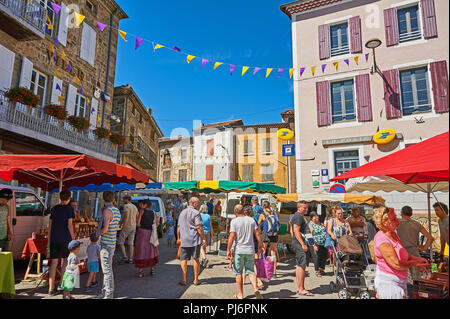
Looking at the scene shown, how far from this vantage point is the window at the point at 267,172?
1054 inches

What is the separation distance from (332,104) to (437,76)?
4.17 meters

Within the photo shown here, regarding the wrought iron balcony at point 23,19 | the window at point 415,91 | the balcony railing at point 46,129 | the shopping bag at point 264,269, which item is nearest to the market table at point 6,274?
the shopping bag at point 264,269

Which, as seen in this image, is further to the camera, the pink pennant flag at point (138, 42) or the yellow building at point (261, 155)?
the yellow building at point (261, 155)

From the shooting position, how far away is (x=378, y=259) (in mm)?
3240

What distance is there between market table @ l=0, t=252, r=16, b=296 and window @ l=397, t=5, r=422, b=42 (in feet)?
50.7

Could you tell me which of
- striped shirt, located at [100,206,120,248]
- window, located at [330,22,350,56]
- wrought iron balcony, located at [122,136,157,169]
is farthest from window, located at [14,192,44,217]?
window, located at [330,22,350,56]

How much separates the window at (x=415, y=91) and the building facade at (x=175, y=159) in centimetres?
2306

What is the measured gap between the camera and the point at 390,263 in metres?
3.04

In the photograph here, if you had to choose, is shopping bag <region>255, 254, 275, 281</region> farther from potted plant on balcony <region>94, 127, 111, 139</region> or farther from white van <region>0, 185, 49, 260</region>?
potted plant on balcony <region>94, 127, 111, 139</region>

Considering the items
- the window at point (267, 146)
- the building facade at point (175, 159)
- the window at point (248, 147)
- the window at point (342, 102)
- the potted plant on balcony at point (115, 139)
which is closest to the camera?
the window at point (342, 102)

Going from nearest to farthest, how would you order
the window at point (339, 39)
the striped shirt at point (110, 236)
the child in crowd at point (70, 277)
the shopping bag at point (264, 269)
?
1. the child in crowd at point (70, 277)
2. the striped shirt at point (110, 236)
3. the shopping bag at point (264, 269)
4. the window at point (339, 39)

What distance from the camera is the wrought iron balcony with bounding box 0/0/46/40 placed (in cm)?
977

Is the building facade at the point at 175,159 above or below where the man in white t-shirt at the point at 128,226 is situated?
above

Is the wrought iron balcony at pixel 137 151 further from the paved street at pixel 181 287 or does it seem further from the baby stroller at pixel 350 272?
the baby stroller at pixel 350 272
